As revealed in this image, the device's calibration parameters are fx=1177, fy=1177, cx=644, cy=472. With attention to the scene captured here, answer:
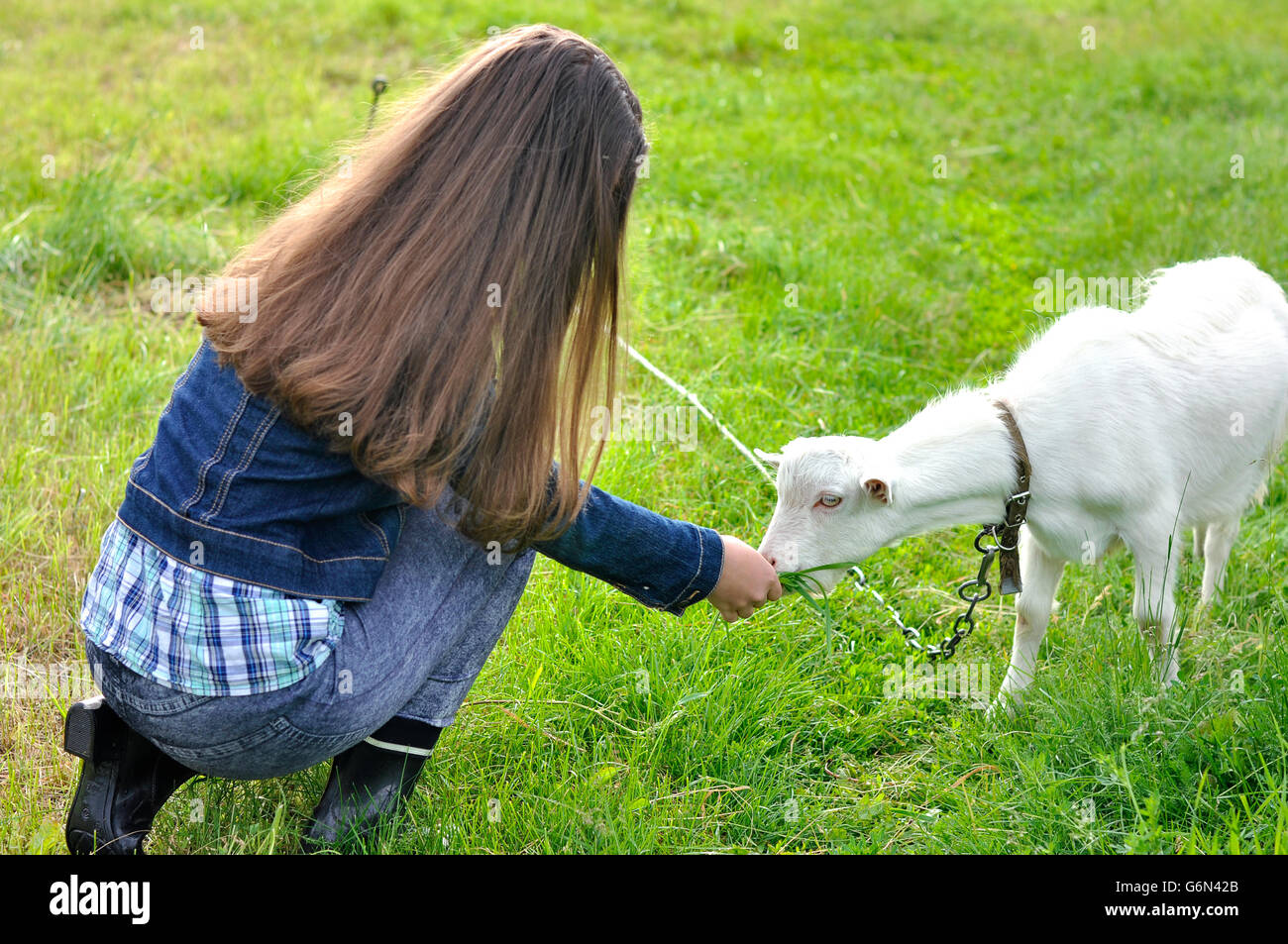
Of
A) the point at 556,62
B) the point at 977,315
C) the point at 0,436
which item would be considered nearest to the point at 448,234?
the point at 556,62

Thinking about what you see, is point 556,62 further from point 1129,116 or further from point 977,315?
point 1129,116

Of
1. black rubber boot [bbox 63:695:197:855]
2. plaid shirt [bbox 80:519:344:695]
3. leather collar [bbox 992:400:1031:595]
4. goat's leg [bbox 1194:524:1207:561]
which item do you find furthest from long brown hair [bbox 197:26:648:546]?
goat's leg [bbox 1194:524:1207:561]

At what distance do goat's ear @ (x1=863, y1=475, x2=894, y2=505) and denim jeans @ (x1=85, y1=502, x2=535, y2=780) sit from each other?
2.93ft

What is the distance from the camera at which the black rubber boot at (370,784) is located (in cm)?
238

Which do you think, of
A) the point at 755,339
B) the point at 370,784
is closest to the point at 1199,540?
the point at 755,339

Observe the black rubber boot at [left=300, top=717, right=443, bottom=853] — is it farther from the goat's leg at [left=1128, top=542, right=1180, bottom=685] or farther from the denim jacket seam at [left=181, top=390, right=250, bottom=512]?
the goat's leg at [left=1128, top=542, right=1180, bottom=685]

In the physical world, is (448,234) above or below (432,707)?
above

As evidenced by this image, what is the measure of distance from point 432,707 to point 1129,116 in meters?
7.24

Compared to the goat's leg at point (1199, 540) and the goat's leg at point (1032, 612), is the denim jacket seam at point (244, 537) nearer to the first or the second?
the goat's leg at point (1032, 612)

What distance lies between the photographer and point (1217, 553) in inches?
141

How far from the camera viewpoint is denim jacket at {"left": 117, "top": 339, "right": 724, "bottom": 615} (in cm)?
199

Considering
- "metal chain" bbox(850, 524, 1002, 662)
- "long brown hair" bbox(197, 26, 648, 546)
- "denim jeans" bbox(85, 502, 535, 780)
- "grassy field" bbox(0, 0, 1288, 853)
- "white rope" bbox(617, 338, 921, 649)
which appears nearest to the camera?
"long brown hair" bbox(197, 26, 648, 546)

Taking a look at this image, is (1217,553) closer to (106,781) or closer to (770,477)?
→ (770,477)
